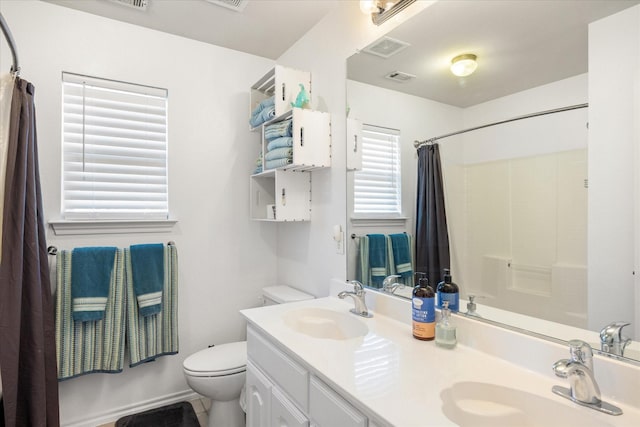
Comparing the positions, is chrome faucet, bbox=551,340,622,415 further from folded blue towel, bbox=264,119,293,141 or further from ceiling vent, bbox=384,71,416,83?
folded blue towel, bbox=264,119,293,141

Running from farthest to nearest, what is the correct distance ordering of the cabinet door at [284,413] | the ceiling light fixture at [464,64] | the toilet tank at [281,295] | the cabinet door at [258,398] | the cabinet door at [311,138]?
1. the toilet tank at [281,295]
2. the cabinet door at [311,138]
3. the cabinet door at [258,398]
4. the ceiling light fixture at [464,64]
5. the cabinet door at [284,413]

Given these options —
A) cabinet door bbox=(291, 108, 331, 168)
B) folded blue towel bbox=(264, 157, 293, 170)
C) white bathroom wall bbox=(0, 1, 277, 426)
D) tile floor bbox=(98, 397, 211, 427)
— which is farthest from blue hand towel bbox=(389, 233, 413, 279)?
tile floor bbox=(98, 397, 211, 427)

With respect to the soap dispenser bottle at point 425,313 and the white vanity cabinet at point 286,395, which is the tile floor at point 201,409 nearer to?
the white vanity cabinet at point 286,395

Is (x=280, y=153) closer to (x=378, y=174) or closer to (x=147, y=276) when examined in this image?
(x=378, y=174)

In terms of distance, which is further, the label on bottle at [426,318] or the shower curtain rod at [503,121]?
the label on bottle at [426,318]

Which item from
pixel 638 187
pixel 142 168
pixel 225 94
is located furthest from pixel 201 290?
pixel 638 187

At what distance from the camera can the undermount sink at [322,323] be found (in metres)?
1.56

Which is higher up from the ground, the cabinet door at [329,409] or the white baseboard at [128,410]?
the cabinet door at [329,409]

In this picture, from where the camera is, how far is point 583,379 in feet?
2.63

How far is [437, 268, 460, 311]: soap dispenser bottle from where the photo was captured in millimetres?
1266

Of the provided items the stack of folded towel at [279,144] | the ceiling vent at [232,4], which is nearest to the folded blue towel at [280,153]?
the stack of folded towel at [279,144]

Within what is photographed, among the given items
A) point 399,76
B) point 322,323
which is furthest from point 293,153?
point 322,323

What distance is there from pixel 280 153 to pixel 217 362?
1220mm

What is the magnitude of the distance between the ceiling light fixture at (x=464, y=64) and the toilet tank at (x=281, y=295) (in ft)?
4.79
